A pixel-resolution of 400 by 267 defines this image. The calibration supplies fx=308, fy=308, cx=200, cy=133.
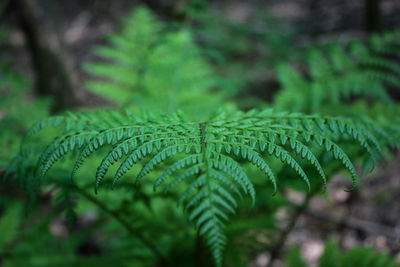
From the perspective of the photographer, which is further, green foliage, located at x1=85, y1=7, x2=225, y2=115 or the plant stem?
green foliage, located at x1=85, y1=7, x2=225, y2=115

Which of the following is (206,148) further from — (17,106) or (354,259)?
(17,106)

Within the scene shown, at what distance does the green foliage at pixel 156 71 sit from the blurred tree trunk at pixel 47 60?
1016mm

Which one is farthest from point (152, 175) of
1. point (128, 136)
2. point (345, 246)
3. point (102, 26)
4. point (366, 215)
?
point (102, 26)

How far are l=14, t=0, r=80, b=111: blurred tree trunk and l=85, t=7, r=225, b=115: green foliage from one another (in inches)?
40.0

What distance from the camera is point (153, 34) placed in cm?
262

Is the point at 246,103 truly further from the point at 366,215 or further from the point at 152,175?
the point at 152,175

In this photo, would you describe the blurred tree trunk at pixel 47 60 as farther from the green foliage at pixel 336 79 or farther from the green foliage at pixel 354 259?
the green foliage at pixel 354 259

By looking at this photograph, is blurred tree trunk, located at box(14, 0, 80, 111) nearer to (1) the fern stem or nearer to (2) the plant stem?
(1) the fern stem

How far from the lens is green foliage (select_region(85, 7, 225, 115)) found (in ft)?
7.37

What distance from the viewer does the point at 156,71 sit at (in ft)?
7.65

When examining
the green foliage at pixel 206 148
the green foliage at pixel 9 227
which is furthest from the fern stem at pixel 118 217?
the green foliage at pixel 9 227

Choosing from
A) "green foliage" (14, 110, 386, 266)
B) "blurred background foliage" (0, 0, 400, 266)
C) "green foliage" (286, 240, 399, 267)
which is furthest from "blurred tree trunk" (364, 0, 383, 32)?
"green foliage" (14, 110, 386, 266)

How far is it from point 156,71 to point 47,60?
5.26ft

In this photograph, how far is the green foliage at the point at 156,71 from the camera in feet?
7.37
